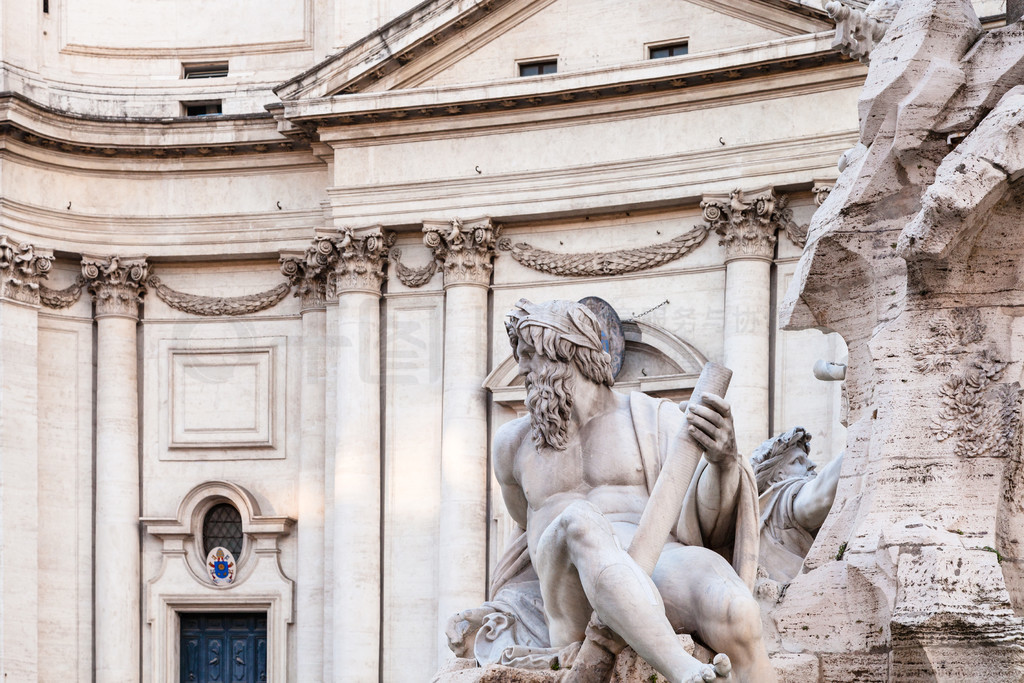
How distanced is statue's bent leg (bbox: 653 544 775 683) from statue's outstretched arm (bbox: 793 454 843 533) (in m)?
1.87

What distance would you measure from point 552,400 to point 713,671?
1548 mm

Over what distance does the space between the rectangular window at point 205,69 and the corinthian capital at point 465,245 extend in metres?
5.72

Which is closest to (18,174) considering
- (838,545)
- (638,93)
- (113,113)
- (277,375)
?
(113,113)

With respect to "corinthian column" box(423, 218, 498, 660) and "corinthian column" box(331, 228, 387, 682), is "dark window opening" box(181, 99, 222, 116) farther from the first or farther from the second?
"corinthian column" box(423, 218, 498, 660)

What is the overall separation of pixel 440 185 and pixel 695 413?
2010 centimetres

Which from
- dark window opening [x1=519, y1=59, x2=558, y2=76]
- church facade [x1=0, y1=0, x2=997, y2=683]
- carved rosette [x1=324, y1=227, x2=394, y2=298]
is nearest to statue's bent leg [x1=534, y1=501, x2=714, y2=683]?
church facade [x1=0, y1=0, x2=997, y2=683]

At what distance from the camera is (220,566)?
2745 cm

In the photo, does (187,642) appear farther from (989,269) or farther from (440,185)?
(989,269)

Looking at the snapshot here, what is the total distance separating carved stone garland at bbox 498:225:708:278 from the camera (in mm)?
24609

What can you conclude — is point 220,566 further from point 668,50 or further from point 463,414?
point 668,50

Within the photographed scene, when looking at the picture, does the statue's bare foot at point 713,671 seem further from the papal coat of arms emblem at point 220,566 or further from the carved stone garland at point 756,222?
the papal coat of arms emblem at point 220,566

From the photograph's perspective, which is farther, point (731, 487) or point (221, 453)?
point (221, 453)

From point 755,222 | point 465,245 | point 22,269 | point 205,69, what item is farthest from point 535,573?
point 205,69

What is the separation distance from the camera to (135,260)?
27766 millimetres
